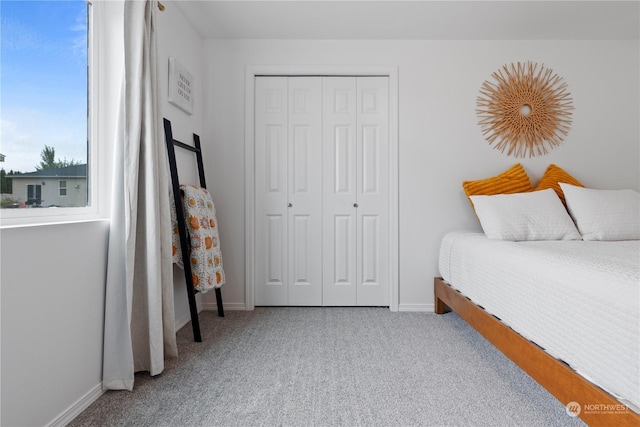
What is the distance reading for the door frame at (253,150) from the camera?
3.04 m

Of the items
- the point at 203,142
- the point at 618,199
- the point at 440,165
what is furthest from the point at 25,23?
the point at 618,199

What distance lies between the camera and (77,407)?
151 centimetres

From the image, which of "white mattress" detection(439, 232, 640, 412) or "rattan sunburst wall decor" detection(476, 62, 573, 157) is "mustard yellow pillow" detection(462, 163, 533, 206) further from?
"white mattress" detection(439, 232, 640, 412)

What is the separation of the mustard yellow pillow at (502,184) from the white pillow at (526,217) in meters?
0.19

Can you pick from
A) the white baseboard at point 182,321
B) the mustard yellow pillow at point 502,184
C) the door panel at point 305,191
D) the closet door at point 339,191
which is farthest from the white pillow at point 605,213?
the white baseboard at point 182,321

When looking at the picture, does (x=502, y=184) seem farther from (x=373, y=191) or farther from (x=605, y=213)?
(x=373, y=191)

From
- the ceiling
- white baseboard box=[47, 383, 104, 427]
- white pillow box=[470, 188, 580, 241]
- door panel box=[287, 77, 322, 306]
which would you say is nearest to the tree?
white baseboard box=[47, 383, 104, 427]

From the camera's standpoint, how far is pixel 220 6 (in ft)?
8.33

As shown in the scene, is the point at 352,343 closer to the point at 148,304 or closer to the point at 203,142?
the point at 148,304

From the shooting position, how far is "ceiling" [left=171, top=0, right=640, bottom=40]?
8.26 feet

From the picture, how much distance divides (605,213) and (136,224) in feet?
9.56

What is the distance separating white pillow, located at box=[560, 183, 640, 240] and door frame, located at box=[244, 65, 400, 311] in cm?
128

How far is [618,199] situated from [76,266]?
3288 mm

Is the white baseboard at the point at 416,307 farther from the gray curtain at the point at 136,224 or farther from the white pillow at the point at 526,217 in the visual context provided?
the gray curtain at the point at 136,224
